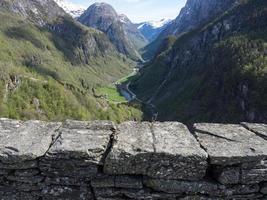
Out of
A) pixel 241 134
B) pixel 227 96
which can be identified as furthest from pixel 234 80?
pixel 241 134

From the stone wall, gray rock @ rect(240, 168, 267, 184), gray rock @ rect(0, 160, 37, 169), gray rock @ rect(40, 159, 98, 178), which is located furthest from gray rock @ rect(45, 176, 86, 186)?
gray rock @ rect(240, 168, 267, 184)

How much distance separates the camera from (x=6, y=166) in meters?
8.32

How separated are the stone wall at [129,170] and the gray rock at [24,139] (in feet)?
0.07

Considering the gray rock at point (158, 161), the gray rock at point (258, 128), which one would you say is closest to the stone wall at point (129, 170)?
the gray rock at point (158, 161)

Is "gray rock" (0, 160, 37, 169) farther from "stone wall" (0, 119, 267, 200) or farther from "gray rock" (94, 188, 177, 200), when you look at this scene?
"gray rock" (94, 188, 177, 200)

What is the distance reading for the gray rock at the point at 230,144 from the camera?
8.26 metres

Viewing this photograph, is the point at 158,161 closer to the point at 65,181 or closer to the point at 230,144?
the point at 230,144

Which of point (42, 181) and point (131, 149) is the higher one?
point (131, 149)

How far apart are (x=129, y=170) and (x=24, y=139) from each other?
2.45 m

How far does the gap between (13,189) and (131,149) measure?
2.59 metres

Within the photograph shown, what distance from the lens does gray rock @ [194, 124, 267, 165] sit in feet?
27.1

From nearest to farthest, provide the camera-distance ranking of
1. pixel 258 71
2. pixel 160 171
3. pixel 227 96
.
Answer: pixel 160 171
pixel 258 71
pixel 227 96

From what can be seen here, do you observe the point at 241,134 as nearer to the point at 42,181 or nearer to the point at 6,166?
the point at 42,181

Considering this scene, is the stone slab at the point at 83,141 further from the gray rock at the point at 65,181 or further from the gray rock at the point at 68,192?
the gray rock at the point at 68,192
